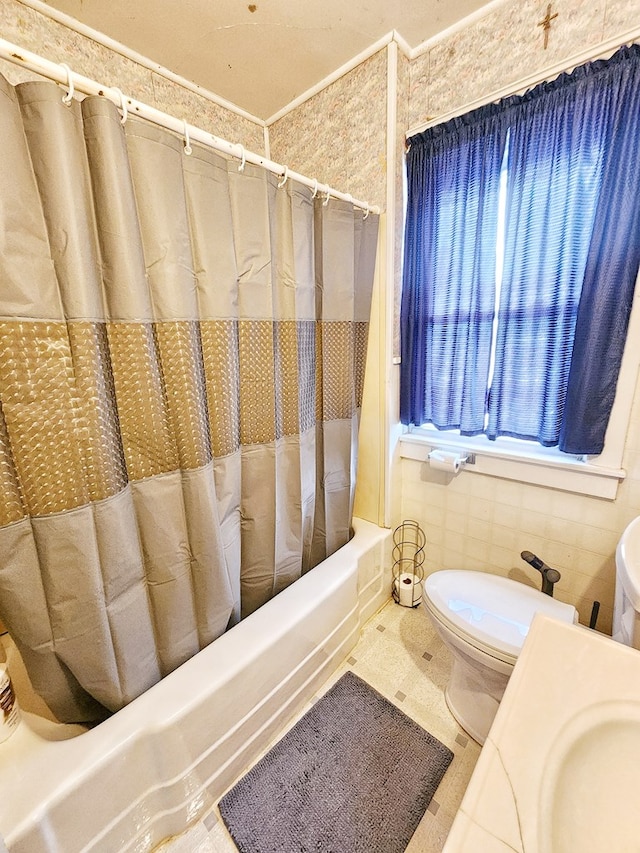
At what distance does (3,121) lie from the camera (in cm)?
65

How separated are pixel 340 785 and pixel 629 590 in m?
1.04

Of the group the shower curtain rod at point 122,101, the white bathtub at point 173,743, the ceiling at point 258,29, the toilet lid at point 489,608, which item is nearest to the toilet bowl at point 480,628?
the toilet lid at point 489,608

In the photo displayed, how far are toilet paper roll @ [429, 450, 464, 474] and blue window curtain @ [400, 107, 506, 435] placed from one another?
0.12 metres

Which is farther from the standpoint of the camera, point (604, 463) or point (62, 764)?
point (604, 463)

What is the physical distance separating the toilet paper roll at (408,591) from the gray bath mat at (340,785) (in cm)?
49

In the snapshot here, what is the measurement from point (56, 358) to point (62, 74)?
1.81 feet

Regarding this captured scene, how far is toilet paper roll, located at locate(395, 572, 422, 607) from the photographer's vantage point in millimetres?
1750

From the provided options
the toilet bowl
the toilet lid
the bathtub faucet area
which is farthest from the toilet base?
the bathtub faucet area

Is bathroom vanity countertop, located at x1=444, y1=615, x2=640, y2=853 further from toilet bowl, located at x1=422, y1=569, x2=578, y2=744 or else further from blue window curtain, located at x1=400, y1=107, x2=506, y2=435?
blue window curtain, located at x1=400, y1=107, x2=506, y2=435

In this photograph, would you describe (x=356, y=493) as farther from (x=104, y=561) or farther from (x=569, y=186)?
(x=569, y=186)

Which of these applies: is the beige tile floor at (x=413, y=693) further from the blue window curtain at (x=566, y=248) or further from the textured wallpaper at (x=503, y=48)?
the textured wallpaper at (x=503, y=48)

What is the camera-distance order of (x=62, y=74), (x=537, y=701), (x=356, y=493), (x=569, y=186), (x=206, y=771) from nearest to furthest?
(x=537, y=701)
(x=62, y=74)
(x=206, y=771)
(x=569, y=186)
(x=356, y=493)

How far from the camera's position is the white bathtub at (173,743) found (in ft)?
2.45

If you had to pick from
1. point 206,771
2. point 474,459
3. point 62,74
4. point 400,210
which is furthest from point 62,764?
point 400,210
